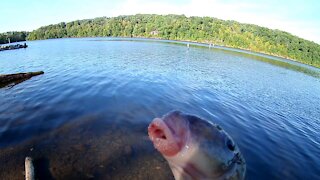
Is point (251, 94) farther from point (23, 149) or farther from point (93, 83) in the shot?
point (23, 149)

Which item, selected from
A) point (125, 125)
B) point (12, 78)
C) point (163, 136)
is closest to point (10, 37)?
point (12, 78)

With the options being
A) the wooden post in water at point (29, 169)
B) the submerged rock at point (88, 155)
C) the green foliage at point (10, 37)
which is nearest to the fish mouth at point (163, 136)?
the submerged rock at point (88, 155)

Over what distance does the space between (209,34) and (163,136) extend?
15890 centimetres

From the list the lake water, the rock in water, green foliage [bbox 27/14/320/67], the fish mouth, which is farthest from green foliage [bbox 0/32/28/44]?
the fish mouth

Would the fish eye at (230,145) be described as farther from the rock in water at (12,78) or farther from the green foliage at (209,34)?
the green foliage at (209,34)

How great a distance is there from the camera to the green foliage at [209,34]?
127 m

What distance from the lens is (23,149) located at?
860 centimetres

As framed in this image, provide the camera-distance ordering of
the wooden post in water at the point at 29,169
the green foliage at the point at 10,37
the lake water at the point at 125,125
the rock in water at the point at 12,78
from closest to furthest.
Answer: the wooden post in water at the point at 29,169, the lake water at the point at 125,125, the rock in water at the point at 12,78, the green foliage at the point at 10,37

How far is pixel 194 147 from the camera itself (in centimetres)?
219

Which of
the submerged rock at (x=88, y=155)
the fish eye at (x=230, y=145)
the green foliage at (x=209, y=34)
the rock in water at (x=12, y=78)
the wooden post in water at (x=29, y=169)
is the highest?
the green foliage at (x=209, y=34)

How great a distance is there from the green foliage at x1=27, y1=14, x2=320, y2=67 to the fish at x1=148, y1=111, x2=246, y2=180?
134 m

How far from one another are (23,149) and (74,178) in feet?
9.78

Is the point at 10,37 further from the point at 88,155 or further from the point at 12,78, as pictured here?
the point at 88,155

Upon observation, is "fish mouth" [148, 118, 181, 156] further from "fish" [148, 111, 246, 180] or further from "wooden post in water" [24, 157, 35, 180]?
"wooden post in water" [24, 157, 35, 180]
